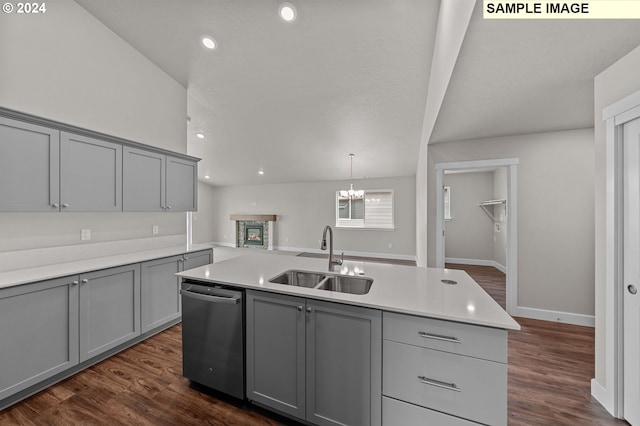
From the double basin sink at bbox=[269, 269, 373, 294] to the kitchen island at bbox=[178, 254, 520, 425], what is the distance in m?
0.16

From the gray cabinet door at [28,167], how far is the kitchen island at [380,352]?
145 cm

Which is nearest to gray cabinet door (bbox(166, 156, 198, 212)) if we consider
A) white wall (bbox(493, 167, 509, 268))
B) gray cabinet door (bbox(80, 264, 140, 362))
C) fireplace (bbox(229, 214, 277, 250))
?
gray cabinet door (bbox(80, 264, 140, 362))

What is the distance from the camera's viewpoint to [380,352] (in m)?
1.32

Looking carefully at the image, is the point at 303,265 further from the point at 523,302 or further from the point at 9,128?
the point at 523,302

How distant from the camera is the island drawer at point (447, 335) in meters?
1.12

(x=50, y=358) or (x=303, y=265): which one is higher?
(x=303, y=265)

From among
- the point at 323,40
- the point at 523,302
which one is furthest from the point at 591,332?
the point at 323,40

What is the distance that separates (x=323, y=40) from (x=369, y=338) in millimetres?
2920

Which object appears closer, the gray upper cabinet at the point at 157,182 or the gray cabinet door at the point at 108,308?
the gray cabinet door at the point at 108,308

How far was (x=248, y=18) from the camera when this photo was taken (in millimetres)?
2531

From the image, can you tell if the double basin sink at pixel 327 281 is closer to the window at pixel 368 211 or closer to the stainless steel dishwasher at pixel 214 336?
the stainless steel dishwasher at pixel 214 336

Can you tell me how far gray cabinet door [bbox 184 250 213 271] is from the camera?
3047 millimetres

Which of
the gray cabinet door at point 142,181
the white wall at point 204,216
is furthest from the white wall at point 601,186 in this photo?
the white wall at point 204,216

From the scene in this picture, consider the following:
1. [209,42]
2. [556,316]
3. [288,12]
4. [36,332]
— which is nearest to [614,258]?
[556,316]
